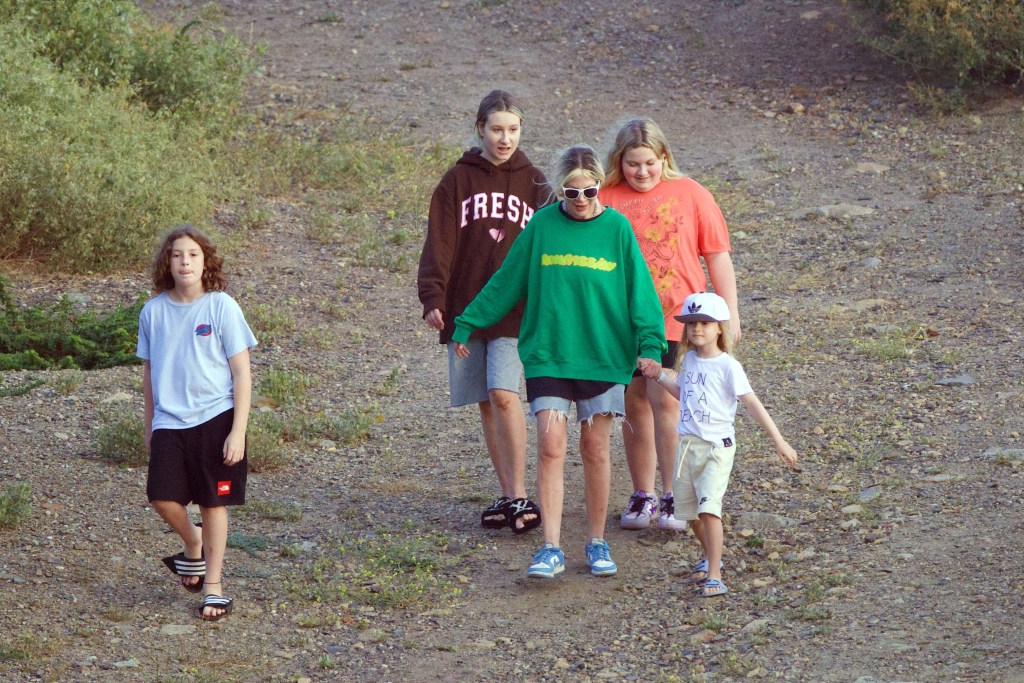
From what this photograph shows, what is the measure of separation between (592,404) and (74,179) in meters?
5.72

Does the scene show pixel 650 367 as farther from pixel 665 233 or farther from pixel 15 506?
pixel 15 506

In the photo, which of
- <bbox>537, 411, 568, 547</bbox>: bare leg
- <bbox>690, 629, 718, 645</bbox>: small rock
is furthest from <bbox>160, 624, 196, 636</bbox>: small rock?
<bbox>690, 629, 718, 645</bbox>: small rock

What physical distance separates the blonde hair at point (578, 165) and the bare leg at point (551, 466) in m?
0.92

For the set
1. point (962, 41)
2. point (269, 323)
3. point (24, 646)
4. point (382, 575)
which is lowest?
point (24, 646)

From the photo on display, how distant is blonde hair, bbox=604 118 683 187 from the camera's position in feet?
17.3

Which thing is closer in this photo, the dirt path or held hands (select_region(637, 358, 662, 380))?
the dirt path

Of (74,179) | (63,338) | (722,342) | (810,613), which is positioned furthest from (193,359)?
(74,179)

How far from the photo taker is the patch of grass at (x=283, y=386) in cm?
764

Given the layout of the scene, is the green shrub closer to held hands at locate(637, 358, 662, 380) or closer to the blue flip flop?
held hands at locate(637, 358, 662, 380)

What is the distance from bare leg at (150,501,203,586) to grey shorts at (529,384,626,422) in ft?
4.66

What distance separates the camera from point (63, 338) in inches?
318

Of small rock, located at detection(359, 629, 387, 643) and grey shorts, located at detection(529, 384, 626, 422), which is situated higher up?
grey shorts, located at detection(529, 384, 626, 422)

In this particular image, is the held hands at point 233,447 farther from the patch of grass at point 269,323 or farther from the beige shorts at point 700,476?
the patch of grass at point 269,323

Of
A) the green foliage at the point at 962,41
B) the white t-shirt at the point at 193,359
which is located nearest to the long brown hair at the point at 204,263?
the white t-shirt at the point at 193,359
